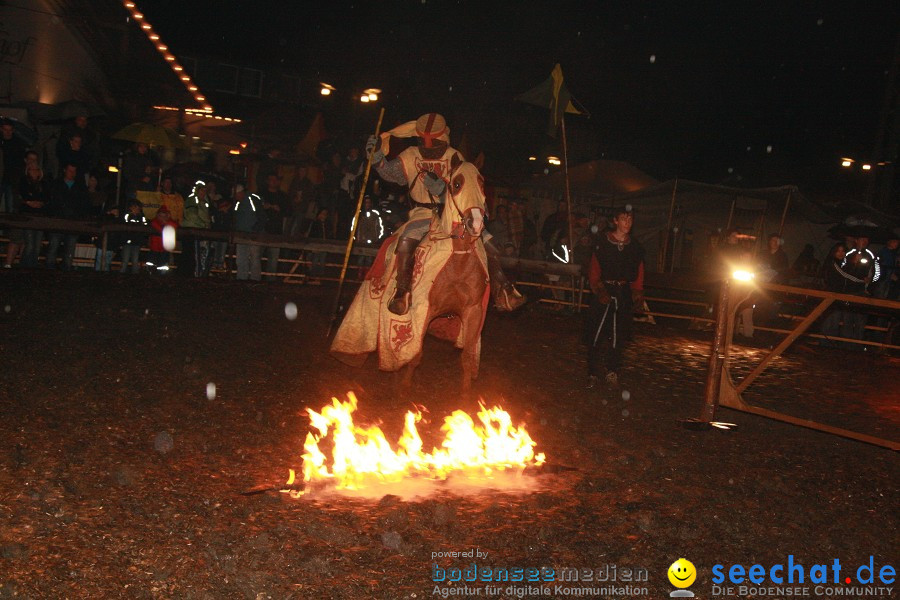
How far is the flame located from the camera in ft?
20.3

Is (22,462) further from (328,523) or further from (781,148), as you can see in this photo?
(781,148)

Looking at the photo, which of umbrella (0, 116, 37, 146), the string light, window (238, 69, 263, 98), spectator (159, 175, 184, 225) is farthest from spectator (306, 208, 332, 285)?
window (238, 69, 263, 98)

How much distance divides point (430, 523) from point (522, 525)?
61 centimetres

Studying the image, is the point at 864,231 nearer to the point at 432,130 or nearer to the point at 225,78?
the point at 432,130

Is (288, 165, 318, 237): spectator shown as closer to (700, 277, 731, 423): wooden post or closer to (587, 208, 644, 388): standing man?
(587, 208, 644, 388): standing man

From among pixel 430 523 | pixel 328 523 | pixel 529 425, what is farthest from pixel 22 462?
pixel 529 425

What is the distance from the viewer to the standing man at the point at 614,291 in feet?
34.4

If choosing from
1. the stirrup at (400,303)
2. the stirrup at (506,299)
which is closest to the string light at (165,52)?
the stirrup at (506,299)

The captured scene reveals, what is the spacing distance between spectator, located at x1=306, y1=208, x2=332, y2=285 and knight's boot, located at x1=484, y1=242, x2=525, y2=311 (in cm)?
991

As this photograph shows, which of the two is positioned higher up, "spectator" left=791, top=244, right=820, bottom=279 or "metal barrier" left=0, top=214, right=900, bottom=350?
"spectator" left=791, top=244, right=820, bottom=279

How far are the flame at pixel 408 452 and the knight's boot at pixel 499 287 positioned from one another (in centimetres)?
169

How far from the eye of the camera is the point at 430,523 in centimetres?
543

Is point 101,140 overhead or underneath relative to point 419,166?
overhead

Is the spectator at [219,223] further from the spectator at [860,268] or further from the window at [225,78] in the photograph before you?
the window at [225,78]
